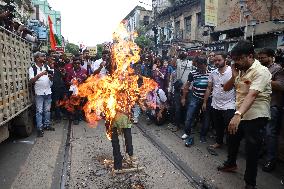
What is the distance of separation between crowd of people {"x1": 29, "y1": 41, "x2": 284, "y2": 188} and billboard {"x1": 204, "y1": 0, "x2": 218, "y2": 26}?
847 centimetres

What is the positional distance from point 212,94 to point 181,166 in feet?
7.07

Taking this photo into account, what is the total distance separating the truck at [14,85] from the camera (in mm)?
6047

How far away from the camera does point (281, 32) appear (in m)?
14.5

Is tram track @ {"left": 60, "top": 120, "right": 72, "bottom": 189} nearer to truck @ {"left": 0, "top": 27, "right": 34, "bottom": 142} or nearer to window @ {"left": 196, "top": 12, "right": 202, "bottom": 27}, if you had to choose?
truck @ {"left": 0, "top": 27, "right": 34, "bottom": 142}

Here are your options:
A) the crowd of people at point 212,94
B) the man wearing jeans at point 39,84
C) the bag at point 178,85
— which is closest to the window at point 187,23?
the crowd of people at point 212,94

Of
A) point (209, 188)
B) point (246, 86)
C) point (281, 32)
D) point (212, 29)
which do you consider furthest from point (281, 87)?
point (212, 29)

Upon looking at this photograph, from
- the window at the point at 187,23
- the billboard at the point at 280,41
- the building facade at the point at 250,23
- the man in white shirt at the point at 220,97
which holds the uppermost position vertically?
the window at the point at 187,23

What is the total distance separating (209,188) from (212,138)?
133 inches

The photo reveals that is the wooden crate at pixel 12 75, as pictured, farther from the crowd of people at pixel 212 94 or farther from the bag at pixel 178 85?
the bag at pixel 178 85

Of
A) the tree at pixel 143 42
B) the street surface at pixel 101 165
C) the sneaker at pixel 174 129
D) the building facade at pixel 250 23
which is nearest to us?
the street surface at pixel 101 165

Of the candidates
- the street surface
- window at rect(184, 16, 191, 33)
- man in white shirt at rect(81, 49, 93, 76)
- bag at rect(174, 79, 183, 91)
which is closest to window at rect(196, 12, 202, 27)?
window at rect(184, 16, 191, 33)

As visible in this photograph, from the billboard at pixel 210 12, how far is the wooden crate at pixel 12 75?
13932mm

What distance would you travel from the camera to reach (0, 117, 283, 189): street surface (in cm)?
503

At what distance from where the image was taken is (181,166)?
5793mm
